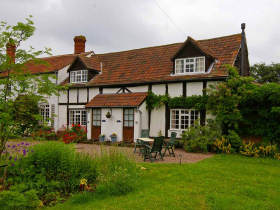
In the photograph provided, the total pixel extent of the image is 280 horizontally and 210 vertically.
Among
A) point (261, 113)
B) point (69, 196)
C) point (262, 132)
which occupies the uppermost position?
point (261, 113)

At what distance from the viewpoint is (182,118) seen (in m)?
14.6

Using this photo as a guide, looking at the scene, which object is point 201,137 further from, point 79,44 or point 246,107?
point 79,44

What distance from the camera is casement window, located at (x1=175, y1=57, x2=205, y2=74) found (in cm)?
1445

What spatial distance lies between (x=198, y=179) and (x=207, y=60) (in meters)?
9.04

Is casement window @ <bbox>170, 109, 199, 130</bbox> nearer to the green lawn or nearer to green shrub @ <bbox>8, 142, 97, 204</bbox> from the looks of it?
the green lawn

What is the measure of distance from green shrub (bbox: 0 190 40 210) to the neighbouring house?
10.1 meters

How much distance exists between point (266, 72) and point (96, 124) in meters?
29.4

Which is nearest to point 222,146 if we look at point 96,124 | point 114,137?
point 114,137

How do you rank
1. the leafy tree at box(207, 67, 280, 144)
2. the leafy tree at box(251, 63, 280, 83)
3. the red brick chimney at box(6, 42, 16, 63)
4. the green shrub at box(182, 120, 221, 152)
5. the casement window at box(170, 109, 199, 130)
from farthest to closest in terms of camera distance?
1. the leafy tree at box(251, 63, 280, 83)
2. the casement window at box(170, 109, 199, 130)
3. the green shrub at box(182, 120, 221, 152)
4. the leafy tree at box(207, 67, 280, 144)
5. the red brick chimney at box(6, 42, 16, 63)

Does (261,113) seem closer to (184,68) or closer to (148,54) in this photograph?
(184,68)

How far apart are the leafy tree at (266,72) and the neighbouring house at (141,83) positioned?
2085 cm

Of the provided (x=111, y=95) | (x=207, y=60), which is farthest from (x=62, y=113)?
(x=207, y=60)

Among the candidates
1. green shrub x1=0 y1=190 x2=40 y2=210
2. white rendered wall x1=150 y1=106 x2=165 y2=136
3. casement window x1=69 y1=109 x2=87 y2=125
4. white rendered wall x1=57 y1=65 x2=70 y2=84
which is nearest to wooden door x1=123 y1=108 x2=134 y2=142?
white rendered wall x1=150 y1=106 x2=165 y2=136

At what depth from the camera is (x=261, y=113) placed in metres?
11.6
